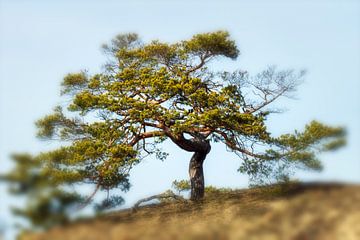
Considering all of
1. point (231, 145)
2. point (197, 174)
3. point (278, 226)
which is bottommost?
point (278, 226)

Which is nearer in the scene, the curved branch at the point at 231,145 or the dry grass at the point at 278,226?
the dry grass at the point at 278,226

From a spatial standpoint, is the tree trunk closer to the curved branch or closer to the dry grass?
the curved branch

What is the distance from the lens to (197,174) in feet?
94.6

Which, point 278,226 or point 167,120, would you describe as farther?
point 167,120

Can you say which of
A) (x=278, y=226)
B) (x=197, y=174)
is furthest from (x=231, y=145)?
(x=278, y=226)

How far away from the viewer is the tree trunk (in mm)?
28367

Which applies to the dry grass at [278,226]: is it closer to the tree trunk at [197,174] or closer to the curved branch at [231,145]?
the curved branch at [231,145]

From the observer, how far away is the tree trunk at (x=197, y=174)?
93.1 ft

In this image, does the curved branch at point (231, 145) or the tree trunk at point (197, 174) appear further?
the tree trunk at point (197, 174)

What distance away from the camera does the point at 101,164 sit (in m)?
26.6

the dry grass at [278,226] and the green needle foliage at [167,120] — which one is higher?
the green needle foliage at [167,120]

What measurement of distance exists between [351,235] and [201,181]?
Answer: 1473 cm

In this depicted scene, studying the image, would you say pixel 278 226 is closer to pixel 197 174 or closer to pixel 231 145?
pixel 231 145

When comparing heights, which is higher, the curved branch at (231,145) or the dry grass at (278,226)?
the curved branch at (231,145)
